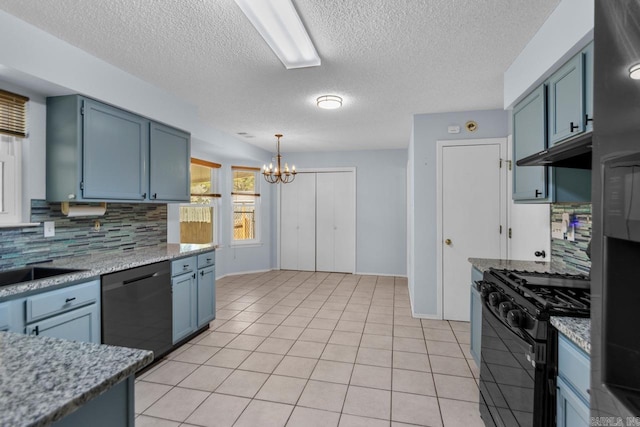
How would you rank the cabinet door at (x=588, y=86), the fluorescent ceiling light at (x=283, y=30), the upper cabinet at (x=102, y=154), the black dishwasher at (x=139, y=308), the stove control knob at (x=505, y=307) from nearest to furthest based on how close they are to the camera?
1. the stove control knob at (x=505, y=307)
2. the cabinet door at (x=588, y=86)
3. the fluorescent ceiling light at (x=283, y=30)
4. the black dishwasher at (x=139, y=308)
5. the upper cabinet at (x=102, y=154)

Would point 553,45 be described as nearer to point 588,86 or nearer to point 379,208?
point 588,86

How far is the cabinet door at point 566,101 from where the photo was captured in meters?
1.70

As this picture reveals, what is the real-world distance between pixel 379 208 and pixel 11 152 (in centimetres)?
518

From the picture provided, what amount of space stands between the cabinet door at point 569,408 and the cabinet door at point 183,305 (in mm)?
2763

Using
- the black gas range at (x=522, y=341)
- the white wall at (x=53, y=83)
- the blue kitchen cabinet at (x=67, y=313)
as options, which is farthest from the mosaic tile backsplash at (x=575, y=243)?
the white wall at (x=53, y=83)

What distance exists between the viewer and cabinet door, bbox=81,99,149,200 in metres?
2.45

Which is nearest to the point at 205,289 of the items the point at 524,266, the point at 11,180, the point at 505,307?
the point at 11,180

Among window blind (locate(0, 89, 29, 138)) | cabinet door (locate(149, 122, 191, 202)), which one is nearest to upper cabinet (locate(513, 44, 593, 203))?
cabinet door (locate(149, 122, 191, 202))

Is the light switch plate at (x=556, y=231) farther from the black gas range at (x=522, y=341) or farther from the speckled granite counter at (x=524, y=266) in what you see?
the black gas range at (x=522, y=341)

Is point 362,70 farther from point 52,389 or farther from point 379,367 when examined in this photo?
point 52,389

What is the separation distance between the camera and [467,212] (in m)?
3.71

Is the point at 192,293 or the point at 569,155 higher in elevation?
the point at 569,155

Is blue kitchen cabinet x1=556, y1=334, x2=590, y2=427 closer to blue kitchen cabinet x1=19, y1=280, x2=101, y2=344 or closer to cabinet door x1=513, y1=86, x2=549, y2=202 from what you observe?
cabinet door x1=513, y1=86, x2=549, y2=202

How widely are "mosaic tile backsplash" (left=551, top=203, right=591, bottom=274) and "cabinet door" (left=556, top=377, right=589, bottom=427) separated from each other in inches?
50.4
